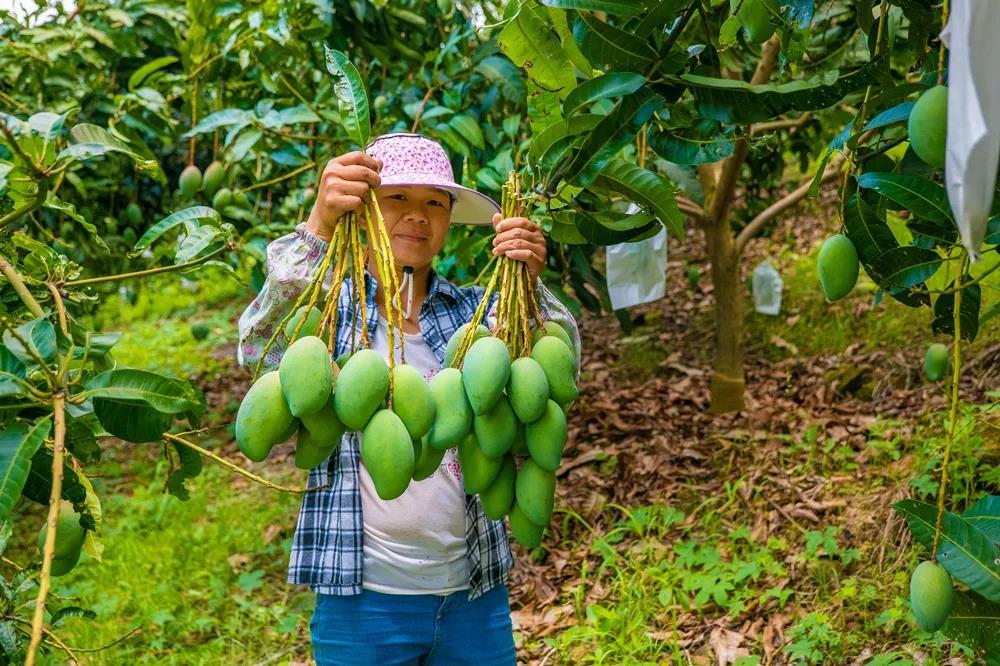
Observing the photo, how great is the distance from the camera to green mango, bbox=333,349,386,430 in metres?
0.89

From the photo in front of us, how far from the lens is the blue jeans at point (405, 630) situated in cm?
148

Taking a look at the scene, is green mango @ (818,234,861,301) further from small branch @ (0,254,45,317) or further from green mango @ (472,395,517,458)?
small branch @ (0,254,45,317)

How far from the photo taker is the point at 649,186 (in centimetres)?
111

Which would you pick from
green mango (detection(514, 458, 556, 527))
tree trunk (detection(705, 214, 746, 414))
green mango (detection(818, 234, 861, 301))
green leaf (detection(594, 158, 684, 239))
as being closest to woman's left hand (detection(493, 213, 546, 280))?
green leaf (detection(594, 158, 684, 239))

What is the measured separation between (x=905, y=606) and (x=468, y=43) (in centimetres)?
191

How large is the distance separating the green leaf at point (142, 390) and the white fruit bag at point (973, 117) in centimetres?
74

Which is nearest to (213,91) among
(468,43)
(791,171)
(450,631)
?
(468,43)

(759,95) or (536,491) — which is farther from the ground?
→ (759,95)

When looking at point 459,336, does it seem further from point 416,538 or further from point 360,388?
point 416,538

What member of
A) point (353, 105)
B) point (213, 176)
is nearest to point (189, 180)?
point (213, 176)

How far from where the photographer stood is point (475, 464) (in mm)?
Result: 1006

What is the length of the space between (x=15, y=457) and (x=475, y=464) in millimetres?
464

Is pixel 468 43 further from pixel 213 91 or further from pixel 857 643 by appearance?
pixel 857 643

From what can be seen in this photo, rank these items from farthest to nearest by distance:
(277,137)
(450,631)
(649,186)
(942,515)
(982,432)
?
(277,137), (982,432), (450,631), (649,186), (942,515)
